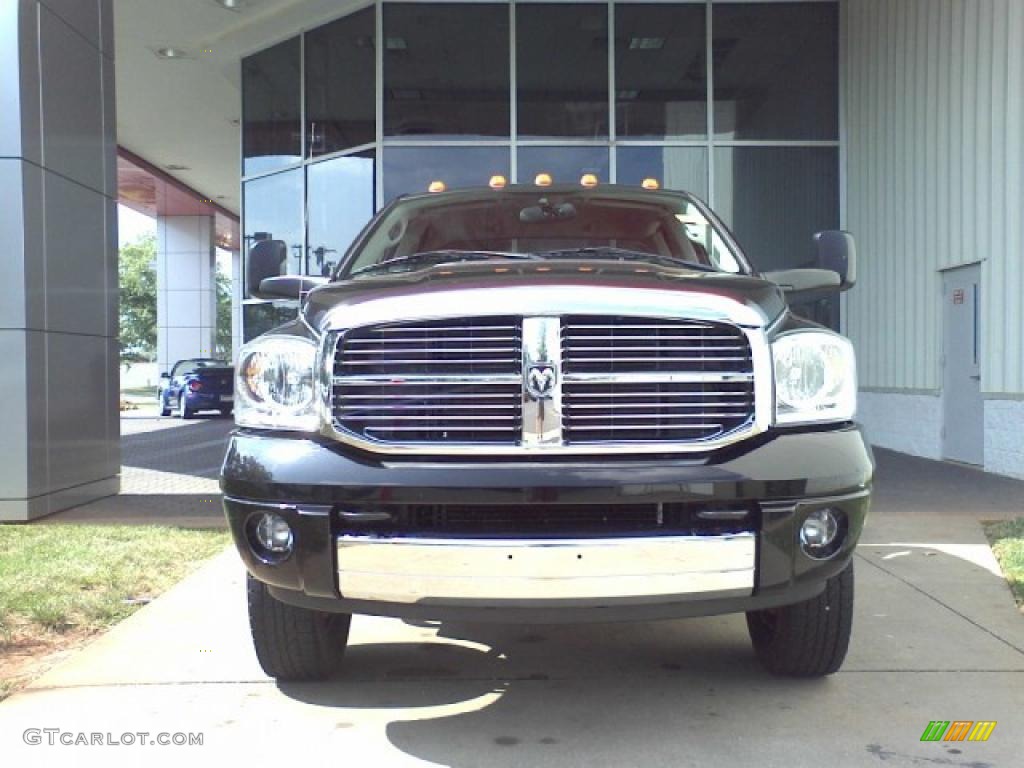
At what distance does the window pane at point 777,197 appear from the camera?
12195 mm

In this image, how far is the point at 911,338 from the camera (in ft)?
35.6

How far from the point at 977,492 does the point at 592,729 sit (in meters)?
6.04

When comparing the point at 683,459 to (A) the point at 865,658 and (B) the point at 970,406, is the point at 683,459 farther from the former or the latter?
(B) the point at 970,406

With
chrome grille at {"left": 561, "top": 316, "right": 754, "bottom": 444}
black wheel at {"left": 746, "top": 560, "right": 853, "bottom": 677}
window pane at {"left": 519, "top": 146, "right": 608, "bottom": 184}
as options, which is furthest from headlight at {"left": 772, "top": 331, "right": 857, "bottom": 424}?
window pane at {"left": 519, "top": 146, "right": 608, "bottom": 184}

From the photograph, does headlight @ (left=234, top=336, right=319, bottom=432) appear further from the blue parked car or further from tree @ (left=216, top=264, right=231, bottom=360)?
tree @ (left=216, top=264, right=231, bottom=360)

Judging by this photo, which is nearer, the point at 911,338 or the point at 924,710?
the point at 924,710

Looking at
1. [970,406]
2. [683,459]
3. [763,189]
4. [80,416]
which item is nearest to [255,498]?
[683,459]

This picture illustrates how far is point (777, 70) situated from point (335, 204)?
6254 mm

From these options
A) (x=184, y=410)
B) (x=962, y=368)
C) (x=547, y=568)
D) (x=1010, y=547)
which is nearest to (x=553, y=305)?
(x=547, y=568)

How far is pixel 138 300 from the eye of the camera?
2365 inches

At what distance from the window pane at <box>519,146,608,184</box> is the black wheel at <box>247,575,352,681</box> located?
31.4 feet

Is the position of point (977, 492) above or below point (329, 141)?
below

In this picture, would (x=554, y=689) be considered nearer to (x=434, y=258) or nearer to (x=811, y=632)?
(x=811, y=632)

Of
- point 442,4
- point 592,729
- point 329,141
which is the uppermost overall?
point 442,4
